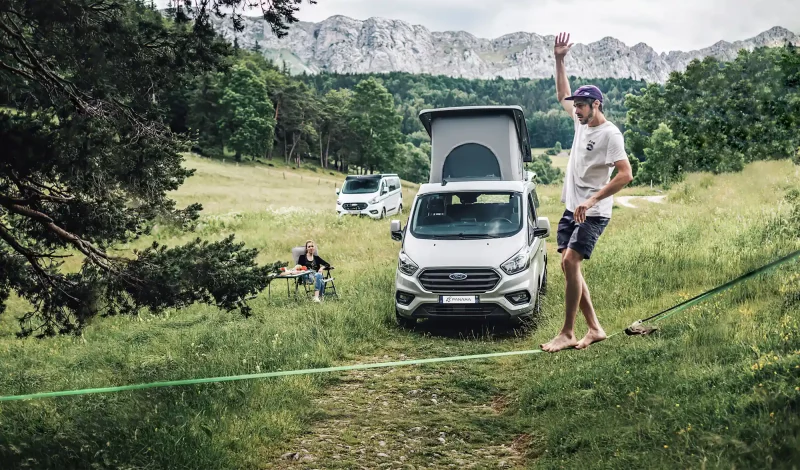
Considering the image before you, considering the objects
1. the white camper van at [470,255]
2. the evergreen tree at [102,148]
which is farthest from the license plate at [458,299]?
the evergreen tree at [102,148]

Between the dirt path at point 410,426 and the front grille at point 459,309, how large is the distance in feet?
5.22

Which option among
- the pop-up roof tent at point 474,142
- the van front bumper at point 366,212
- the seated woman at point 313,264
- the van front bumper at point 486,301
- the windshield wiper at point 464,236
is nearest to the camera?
the van front bumper at point 486,301

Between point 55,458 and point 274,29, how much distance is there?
165 inches

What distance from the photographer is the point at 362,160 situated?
87125mm

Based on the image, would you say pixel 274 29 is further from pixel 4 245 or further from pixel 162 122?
pixel 4 245

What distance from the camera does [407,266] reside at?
932cm

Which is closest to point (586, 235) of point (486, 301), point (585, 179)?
point (585, 179)

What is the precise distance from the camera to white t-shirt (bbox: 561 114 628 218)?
16.0 feet

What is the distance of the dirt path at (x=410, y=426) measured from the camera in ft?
16.5

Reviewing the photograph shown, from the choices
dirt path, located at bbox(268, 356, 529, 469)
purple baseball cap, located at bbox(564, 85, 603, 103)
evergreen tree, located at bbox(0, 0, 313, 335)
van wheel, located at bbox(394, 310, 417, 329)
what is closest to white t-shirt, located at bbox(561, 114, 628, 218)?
purple baseball cap, located at bbox(564, 85, 603, 103)

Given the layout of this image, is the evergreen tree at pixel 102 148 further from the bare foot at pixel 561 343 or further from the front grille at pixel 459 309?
the bare foot at pixel 561 343

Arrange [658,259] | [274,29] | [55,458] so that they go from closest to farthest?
[55,458]
[274,29]
[658,259]

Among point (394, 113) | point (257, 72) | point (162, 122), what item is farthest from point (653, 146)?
→ point (162, 122)

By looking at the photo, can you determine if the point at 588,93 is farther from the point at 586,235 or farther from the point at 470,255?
the point at 470,255
